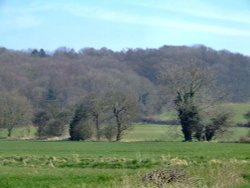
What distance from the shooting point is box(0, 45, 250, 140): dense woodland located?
62.1 metres

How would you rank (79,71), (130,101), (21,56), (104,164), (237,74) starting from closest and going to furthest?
(104,164) → (130,101) → (237,74) → (79,71) → (21,56)

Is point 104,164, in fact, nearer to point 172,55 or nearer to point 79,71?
point 79,71

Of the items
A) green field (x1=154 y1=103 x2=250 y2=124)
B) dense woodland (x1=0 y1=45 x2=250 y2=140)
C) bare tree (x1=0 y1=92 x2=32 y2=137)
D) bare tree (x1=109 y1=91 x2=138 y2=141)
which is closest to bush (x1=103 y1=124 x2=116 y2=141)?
bare tree (x1=109 y1=91 x2=138 y2=141)

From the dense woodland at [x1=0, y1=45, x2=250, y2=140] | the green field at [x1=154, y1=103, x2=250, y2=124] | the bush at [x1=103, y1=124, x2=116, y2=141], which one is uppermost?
the dense woodland at [x1=0, y1=45, x2=250, y2=140]

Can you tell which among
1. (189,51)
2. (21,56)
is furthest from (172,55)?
(21,56)

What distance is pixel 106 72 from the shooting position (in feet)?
422

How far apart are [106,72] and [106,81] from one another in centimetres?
2500

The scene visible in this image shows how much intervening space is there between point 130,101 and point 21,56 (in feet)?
268

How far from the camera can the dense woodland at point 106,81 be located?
204 ft

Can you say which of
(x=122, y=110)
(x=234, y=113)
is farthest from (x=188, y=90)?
(x=122, y=110)

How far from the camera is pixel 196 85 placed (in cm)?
5634

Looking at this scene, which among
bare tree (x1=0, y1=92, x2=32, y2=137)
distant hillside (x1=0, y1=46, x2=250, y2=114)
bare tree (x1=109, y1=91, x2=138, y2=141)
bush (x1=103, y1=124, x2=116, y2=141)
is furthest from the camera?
distant hillside (x1=0, y1=46, x2=250, y2=114)

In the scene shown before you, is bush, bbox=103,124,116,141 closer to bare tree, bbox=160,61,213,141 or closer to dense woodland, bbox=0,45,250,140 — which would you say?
dense woodland, bbox=0,45,250,140

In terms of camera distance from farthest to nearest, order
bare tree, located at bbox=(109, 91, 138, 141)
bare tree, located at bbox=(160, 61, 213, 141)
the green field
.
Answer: bare tree, located at bbox=(109, 91, 138, 141) → the green field → bare tree, located at bbox=(160, 61, 213, 141)
